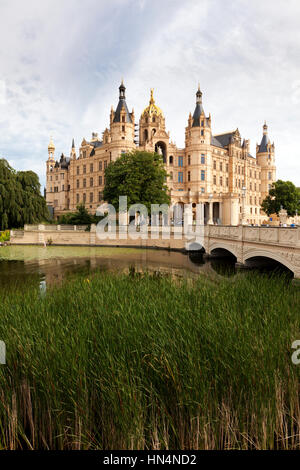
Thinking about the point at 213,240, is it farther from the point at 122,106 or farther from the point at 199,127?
the point at 199,127

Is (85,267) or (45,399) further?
(85,267)

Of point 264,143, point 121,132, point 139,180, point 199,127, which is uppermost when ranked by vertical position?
point 264,143

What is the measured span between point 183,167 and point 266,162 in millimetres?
29340

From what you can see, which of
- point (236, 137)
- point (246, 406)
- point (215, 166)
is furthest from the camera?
point (236, 137)

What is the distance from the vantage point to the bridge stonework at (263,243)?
1128 centimetres

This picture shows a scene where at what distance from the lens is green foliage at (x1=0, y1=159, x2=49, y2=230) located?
3153 centimetres

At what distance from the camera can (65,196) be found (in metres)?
73.6

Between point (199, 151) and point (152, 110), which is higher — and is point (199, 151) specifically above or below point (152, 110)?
below

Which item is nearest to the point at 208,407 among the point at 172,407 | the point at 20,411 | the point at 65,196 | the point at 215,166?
the point at 172,407

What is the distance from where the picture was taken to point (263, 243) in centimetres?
1374

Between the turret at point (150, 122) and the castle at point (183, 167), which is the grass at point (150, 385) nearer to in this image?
the castle at point (183, 167)

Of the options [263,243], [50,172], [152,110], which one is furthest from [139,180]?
[50,172]
